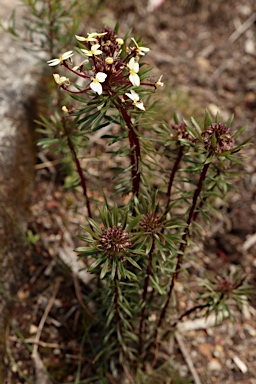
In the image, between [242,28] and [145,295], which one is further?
[242,28]

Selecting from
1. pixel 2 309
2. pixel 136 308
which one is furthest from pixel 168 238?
pixel 2 309

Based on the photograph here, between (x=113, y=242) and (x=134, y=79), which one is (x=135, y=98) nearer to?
(x=134, y=79)

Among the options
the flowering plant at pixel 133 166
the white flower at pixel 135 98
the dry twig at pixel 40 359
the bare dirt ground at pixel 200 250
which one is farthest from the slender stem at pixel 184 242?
the dry twig at pixel 40 359

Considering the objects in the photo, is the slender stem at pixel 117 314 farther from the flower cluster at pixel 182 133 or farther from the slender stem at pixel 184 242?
the flower cluster at pixel 182 133

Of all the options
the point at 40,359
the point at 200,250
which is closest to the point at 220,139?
the point at 200,250

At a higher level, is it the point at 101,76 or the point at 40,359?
the point at 101,76

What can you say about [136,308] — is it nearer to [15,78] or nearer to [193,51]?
[15,78]

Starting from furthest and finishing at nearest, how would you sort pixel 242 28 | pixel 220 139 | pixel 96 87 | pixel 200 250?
pixel 242 28, pixel 200 250, pixel 220 139, pixel 96 87
